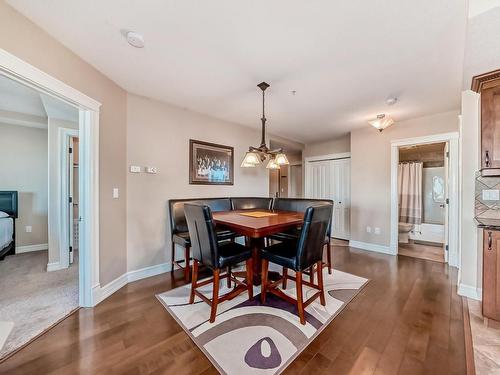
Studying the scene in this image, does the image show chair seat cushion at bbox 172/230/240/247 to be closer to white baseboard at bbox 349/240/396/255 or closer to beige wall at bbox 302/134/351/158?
white baseboard at bbox 349/240/396/255

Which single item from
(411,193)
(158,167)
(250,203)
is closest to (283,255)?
(250,203)

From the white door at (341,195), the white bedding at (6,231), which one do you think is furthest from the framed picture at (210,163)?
the white bedding at (6,231)

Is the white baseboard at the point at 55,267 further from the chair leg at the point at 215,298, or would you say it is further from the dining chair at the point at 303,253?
the dining chair at the point at 303,253

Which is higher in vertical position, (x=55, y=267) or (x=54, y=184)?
(x=54, y=184)

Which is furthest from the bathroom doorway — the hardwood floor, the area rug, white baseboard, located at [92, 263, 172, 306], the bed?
the bed

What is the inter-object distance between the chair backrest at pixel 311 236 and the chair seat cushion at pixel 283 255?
0.22ft

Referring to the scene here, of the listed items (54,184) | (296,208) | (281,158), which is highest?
(281,158)

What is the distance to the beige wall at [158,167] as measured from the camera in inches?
106

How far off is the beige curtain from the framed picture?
15.4 feet

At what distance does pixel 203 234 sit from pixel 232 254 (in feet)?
1.10

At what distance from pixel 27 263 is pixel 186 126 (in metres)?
3.18

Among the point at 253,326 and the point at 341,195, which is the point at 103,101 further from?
the point at 341,195

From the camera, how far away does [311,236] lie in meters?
1.83

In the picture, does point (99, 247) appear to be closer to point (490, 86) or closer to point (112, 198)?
→ point (112, 198)
